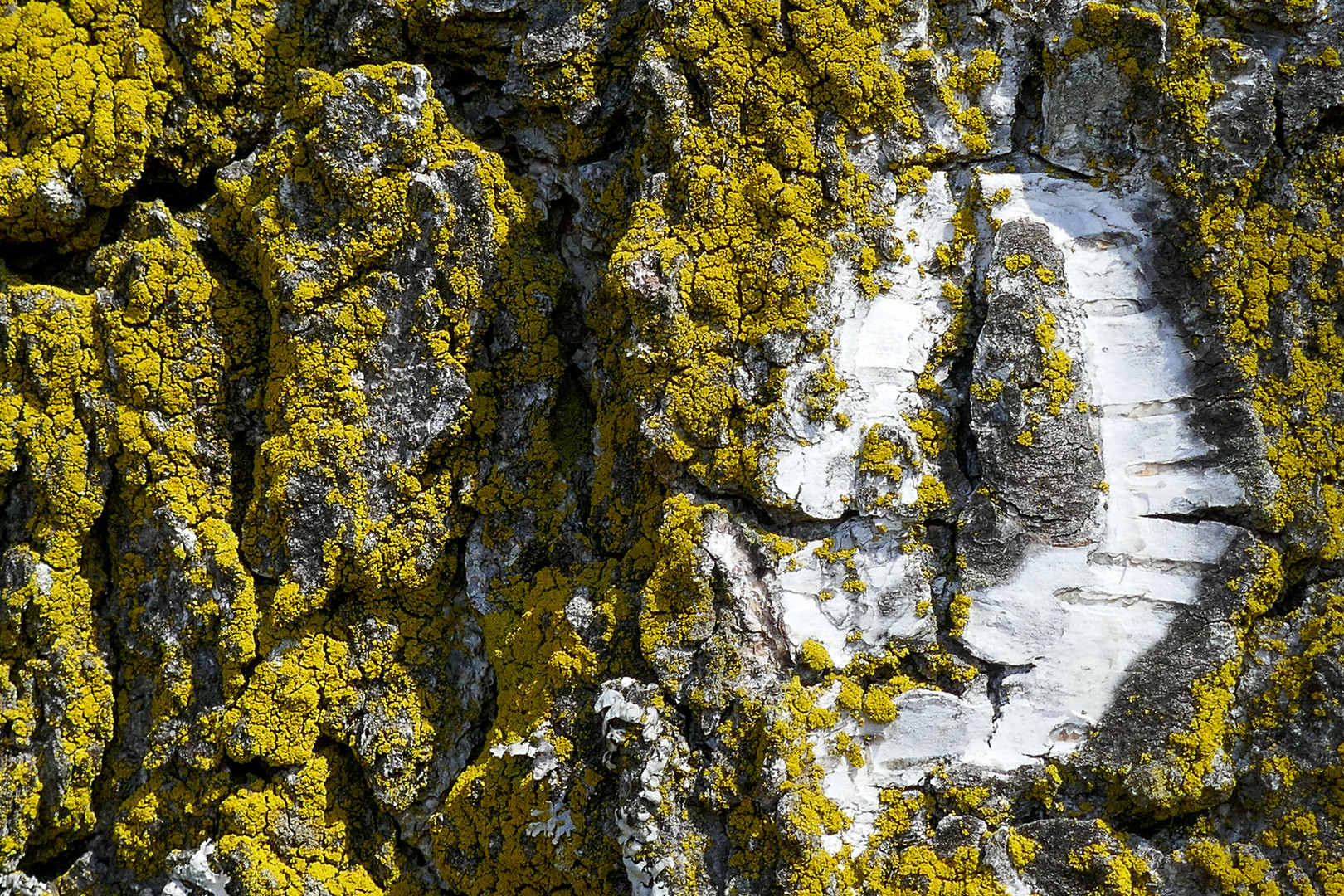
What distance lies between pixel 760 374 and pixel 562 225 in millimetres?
1185

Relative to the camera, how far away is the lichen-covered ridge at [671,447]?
122 inches

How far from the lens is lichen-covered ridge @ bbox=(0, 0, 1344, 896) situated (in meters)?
3.09

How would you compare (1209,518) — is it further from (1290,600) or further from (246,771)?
(246,771)

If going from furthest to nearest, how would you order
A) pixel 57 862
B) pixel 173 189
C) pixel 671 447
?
pixel 173 189
pixel 57 862
pixel 671 447

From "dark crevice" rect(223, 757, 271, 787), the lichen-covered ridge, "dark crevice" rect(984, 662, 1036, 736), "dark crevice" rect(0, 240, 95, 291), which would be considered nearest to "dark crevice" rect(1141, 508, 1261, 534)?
the lichen-covered ridge

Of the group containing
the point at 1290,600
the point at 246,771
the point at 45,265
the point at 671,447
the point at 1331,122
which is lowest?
the point at 246,771

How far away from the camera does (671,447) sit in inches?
130

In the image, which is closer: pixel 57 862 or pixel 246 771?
pixel 246 771

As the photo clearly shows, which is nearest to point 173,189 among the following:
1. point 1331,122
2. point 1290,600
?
point 1331,122

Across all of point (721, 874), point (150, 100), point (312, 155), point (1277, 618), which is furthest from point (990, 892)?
point (150, 100)

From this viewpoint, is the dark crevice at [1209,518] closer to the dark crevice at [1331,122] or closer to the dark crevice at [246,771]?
the dark crevice at [1331,122]

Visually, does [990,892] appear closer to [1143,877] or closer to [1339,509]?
[1143,877]

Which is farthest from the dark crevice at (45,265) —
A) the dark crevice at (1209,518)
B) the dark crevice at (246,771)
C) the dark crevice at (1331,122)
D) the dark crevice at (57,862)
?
the dark crevice at (1331,122)

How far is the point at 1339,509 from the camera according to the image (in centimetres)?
310
